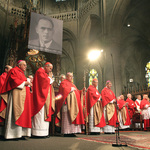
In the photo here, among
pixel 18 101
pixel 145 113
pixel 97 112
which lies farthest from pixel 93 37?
pixel 18 101

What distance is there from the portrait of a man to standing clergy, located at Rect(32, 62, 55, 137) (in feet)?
20.7

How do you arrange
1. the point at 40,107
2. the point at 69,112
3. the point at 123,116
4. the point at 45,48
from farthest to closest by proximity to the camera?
the point at 45,48 < the point at 123,116 < the point at 69,112 < the point at 40,107

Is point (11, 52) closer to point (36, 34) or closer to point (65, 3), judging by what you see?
point (36, 34)

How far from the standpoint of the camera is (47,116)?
167 inches

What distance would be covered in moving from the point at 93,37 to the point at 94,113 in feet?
42.9

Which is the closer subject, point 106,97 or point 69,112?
point 69,112

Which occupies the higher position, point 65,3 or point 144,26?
point 65,3

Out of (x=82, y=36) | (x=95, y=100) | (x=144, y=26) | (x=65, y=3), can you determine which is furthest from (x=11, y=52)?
(x=144, y=26)

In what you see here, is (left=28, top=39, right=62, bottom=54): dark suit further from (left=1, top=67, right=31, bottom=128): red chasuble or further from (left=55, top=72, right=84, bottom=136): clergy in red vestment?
(left=1, top=67, right=31, bottom=128): red chasuble

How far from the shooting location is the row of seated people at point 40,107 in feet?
11.9

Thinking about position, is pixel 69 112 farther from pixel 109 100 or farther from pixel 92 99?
pixel 109 100

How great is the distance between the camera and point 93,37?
695 inches

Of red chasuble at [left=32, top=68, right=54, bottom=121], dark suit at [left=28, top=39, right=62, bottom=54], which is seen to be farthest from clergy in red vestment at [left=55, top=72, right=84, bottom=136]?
dark suit at [left=28, top=39, right=62, bottom=54]

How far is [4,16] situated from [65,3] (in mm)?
8084
